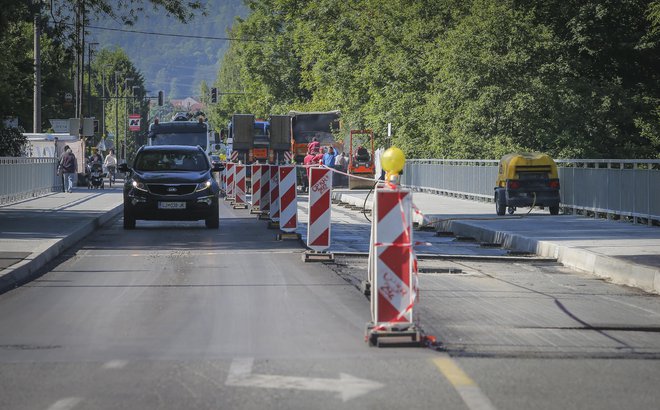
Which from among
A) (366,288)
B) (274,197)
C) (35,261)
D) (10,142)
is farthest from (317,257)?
(10,142)

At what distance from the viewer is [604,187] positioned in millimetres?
28125

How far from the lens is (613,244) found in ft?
64.2

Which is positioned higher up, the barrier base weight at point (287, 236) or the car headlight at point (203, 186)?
the car headlight at point (203, 186)

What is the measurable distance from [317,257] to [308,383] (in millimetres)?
9629

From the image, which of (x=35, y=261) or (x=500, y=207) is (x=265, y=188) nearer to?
(x=500, y=207)

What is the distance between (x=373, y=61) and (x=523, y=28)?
16.1 metres

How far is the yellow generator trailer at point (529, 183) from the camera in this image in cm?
2962

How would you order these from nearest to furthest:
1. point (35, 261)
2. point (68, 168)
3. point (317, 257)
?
point (35, 261)
point (317, 257)
point (68, 168)

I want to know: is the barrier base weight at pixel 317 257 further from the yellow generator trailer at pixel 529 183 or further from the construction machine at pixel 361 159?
the construction machine at pixel 361 159

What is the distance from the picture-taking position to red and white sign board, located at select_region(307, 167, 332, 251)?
1764 cm

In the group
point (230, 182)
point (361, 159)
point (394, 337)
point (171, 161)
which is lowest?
point (394, 337)

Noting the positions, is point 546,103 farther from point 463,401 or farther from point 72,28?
point 463,401

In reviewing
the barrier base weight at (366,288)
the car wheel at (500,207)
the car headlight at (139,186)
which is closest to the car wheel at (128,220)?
the car headlight at (139,186)

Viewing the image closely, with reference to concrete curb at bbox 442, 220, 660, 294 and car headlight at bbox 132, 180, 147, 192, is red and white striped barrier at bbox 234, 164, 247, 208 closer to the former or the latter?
car headlight at bbox 132, 180, 147, 192
